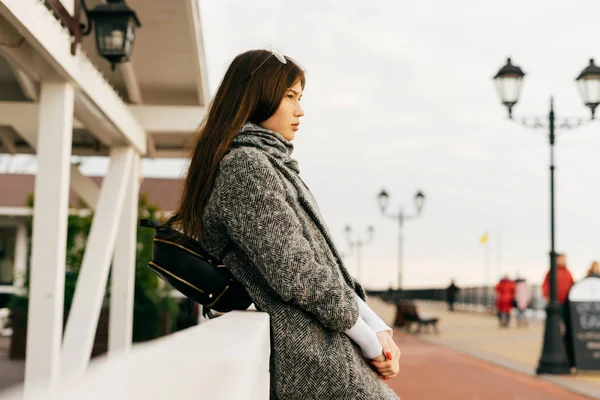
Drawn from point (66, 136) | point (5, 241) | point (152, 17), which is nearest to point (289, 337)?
point (66, 136)

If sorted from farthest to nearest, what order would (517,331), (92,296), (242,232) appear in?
(517,331)
(92,296)
(242,232)

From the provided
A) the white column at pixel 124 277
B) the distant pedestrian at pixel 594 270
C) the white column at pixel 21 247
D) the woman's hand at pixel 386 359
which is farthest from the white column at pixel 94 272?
the white column at pixel 21 247

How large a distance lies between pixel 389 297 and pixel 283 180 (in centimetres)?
5513

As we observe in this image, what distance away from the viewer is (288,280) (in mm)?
1964

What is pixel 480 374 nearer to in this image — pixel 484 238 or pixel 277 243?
pixel 277 243

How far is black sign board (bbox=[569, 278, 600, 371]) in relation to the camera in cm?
1230

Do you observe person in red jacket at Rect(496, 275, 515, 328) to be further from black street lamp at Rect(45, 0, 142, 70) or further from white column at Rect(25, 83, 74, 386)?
white column at Rect(25, 83, 74, 386)

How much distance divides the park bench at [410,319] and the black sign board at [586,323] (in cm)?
980

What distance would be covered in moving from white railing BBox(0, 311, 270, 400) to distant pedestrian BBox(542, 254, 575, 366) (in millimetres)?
11739

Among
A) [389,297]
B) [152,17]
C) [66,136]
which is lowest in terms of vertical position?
[389,297]

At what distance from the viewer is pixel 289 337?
6.64 ft

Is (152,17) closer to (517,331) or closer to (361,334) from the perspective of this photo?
(361,334)

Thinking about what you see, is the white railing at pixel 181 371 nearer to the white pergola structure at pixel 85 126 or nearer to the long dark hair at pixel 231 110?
the long dark hair at pixel 231 110

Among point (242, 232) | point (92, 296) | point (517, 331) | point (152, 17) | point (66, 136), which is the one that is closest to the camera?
point (242, 232)
